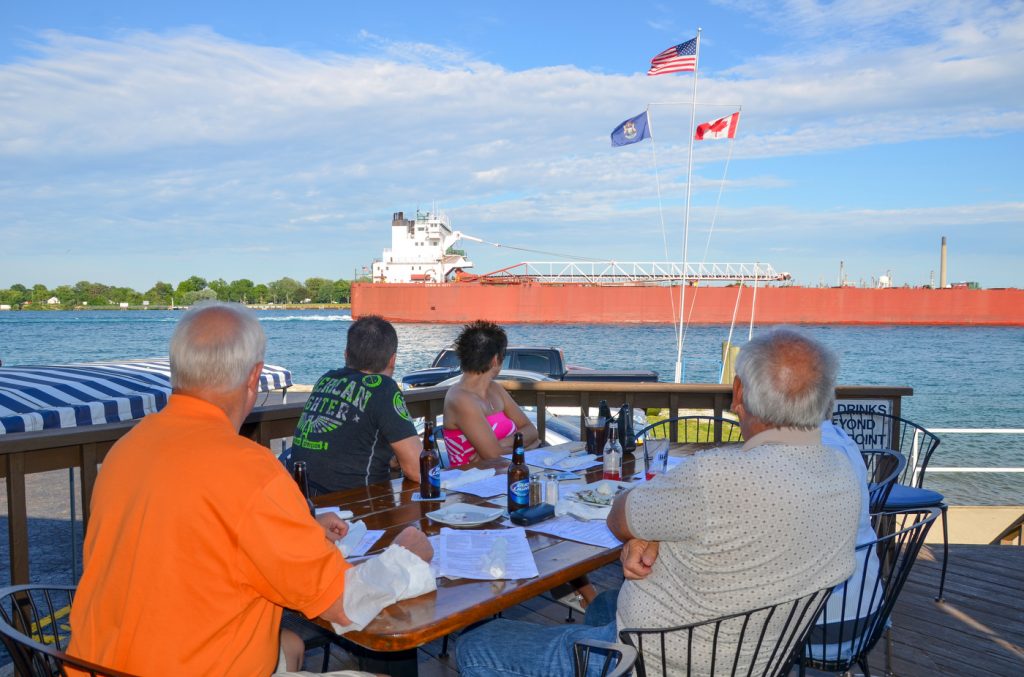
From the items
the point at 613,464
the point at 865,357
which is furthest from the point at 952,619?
the point at 865,357

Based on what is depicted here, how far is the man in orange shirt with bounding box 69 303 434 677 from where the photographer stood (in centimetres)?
123

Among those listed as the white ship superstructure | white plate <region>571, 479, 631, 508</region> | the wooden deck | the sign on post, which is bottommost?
the wooden deck

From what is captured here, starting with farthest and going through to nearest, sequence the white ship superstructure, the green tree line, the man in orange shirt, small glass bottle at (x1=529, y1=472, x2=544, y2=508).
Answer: the green tree line, the white ship superstructure, small glass bottle at (x1=529, y1=472, x2=544, y2=508), the man in orange shirt

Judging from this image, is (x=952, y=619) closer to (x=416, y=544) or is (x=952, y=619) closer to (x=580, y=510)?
(x=580, y=510)

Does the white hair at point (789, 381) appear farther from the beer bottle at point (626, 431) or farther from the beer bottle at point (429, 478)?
the beer bottle at point (626, 431)

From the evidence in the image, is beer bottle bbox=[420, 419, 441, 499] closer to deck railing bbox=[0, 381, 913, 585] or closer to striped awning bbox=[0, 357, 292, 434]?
deck railing bbox=[0, 381, 913, 585]

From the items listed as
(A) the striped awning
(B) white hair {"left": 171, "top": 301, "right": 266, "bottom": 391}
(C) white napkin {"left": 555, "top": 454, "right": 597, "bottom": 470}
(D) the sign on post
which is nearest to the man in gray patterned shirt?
(B) white hair {"left": 171, "top": 301, "right": 266, "bottom": 391}

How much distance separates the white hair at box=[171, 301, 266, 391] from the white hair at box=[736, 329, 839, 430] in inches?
39.7

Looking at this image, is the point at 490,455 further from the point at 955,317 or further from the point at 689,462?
the point at 955,317

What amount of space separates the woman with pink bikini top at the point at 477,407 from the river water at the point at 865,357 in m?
7.80

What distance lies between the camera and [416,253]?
49438 millimetres

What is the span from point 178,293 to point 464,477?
71.5m

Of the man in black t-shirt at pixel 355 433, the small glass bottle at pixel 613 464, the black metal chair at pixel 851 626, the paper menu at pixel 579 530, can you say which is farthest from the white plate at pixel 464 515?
the black metal chair at pixel 851 626

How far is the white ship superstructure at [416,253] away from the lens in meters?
49.1
